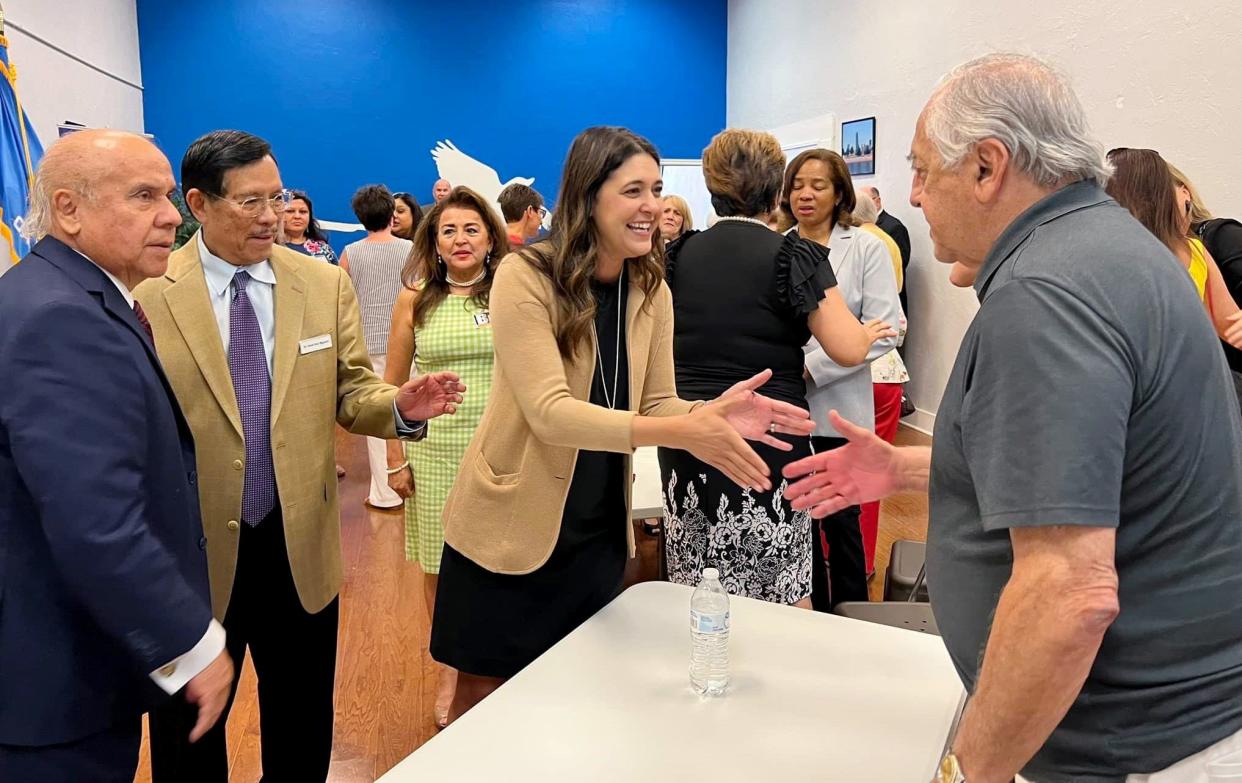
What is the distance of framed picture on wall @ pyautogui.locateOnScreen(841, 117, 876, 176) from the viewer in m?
7.16

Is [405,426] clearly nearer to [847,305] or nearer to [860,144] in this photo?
[847,305]

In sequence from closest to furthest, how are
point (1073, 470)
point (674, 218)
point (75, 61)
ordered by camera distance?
point (1073, 470) < point (674, 218) < point (75, 61)

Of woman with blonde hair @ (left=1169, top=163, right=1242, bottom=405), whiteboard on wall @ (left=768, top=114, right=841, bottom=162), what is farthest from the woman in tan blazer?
whiteboard on wall @ (left=768, top=114, right=841, bottom=162)

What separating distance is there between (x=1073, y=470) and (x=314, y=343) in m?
1.56

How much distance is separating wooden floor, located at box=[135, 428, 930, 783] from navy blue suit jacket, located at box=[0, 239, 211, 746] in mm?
1395

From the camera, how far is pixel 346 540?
4551 mm

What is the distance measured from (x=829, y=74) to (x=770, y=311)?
20.7ft

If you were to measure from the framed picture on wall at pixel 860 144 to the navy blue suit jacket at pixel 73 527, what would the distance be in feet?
22.1

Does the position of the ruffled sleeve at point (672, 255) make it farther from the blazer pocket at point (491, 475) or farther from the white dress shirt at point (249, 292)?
the white dress shirt at point (249, 292)

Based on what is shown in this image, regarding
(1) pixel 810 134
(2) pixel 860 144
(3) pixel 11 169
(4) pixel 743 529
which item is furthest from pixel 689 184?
(4) pixel 743 529

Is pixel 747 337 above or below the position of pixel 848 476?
above

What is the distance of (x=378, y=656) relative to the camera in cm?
333

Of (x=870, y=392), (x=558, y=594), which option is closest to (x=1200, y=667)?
(x=558, y=594)

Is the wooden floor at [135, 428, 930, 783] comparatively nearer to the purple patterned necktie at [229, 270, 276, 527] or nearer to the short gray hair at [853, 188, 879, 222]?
the purple patterned necktie at [229, 270, 276, 527]
